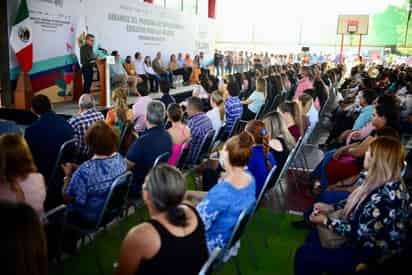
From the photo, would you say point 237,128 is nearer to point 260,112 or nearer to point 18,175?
point 260,112

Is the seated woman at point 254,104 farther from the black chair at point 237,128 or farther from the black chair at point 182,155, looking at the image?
the black chair at point 182,155

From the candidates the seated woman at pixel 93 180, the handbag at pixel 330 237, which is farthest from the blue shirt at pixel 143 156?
the handbag at pixel 330 237

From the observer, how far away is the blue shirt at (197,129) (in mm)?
4262

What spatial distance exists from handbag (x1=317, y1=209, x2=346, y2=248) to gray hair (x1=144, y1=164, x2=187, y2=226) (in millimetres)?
1074

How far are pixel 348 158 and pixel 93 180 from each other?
2.38 metres

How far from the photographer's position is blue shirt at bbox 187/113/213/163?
A: 4262mm

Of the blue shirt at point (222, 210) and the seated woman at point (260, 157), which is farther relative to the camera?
the seated woman at point (260, 157)

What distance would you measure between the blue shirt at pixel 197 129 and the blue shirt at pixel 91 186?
1.57 meters

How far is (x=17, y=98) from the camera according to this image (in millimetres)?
7836

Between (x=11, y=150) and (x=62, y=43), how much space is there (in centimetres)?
752

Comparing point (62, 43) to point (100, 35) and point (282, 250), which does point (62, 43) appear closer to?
point (100, 35)

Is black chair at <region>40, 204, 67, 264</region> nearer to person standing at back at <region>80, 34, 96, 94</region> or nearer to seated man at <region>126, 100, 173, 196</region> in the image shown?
seated man at <region>126, 100, 173, 196</region>

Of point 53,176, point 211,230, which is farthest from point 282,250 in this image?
point 53,176

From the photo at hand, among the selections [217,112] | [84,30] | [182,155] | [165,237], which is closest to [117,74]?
[84,30]
